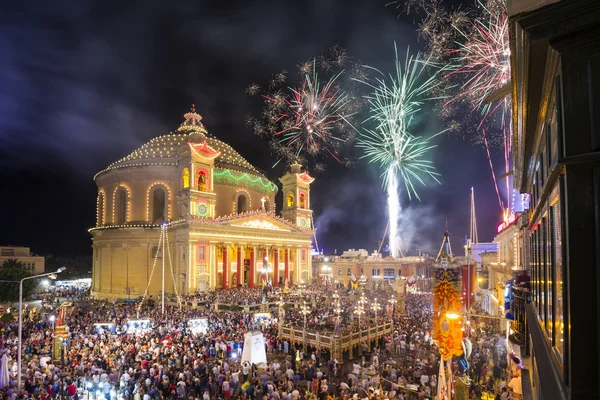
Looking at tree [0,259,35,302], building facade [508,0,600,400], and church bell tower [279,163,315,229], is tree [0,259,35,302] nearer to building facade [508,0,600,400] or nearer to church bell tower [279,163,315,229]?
church bell tower [279,163,315,229]

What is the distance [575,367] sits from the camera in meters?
2.09

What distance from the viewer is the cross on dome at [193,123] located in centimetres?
5872

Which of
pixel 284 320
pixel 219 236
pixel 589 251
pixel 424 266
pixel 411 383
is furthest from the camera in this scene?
pixel 424 266

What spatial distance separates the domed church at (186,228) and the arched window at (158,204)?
0.13 meters

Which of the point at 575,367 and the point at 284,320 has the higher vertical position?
the point at 575,367

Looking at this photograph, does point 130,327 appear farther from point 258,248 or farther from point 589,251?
point 258,248

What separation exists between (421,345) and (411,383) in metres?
5.40

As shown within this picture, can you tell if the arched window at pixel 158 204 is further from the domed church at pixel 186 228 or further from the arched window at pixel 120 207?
the arched window at pixel 120 207

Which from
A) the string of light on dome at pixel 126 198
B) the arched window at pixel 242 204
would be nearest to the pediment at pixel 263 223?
the arched window at pixel 242 204

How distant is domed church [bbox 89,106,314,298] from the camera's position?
146 ft

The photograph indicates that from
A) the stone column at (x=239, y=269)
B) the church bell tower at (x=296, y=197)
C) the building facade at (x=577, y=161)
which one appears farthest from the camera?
the church bell tower at (x=296, y=197)

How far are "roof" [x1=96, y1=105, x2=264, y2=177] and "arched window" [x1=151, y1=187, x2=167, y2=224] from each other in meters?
3.77

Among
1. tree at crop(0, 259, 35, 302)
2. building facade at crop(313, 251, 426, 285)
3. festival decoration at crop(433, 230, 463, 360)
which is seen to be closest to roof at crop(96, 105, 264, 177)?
tree at crop(0, 259, 35, 302)

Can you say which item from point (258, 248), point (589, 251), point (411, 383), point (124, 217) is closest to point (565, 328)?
point (589, 251)
